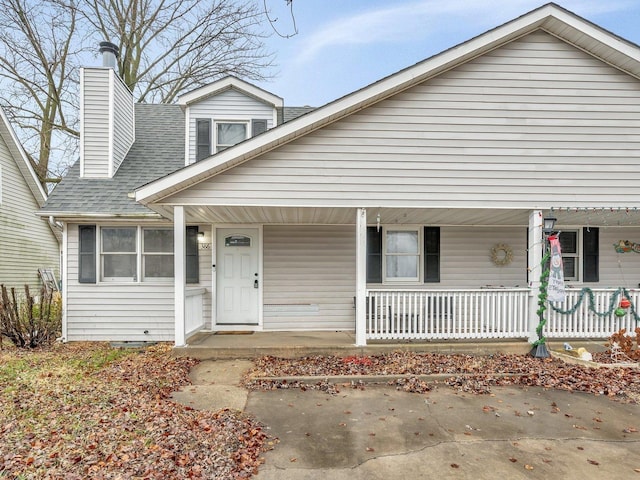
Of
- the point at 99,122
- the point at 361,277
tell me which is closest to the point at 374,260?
the point at 361,277

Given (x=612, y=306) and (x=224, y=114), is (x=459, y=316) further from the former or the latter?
(x=224, y=114)

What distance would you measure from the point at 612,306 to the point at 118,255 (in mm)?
9749

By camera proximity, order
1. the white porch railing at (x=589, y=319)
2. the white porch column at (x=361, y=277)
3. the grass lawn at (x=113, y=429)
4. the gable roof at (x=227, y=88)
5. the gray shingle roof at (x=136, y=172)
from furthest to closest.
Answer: the gable roof at (x=227, y=88)
the gray shingle roof at (x=136, y=172)
the white porch railing at (x=589, y=319)
the white porch column at (x=361, y=277)
the grass lawn at (x=113, y=429)

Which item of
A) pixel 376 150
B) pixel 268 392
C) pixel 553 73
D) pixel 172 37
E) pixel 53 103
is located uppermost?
pixel 172 37

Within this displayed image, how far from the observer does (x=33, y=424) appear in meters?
3.59

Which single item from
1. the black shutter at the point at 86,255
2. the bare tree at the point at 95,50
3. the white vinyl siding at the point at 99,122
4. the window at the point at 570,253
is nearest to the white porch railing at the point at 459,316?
the window at the point at 570,253

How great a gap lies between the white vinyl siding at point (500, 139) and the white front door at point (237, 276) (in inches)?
106

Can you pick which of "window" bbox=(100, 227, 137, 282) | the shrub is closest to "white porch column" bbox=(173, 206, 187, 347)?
"window" bbox=(100, 227, 137, 282)

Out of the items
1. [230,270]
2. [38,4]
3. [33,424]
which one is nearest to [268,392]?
[33,424]

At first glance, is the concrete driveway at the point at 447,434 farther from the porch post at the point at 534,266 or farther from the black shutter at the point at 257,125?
the black shutter at the point at 257,125

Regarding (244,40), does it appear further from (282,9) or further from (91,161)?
(282,9)

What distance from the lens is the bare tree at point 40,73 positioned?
42.0ft

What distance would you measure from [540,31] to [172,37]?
1364 cm

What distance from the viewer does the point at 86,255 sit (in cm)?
753
